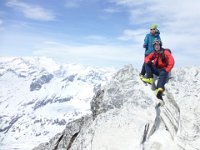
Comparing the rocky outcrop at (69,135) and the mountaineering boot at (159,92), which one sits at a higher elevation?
the mountaineering boot at (159,92)

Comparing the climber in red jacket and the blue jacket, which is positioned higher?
the blue jacket

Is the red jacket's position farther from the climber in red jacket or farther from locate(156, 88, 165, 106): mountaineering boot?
locate(156, 88, 165, 106): mountaineering boot

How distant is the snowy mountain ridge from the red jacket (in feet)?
4.42

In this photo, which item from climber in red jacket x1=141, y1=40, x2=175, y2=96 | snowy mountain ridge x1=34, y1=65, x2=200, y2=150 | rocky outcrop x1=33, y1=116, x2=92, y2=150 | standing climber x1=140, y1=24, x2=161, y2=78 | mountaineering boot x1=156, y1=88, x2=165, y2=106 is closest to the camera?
snowy mountain ridge x1=34, y1=65, x2=200, y2=150

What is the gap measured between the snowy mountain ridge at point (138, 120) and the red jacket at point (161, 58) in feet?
4.42

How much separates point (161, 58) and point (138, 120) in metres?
4.76

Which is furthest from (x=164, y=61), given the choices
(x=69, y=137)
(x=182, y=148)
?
(x=69, y=137)

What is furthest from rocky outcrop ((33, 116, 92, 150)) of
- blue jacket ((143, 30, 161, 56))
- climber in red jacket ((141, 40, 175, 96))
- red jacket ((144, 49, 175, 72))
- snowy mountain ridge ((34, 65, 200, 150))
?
blue jacket ((143, 30, 161, 56))

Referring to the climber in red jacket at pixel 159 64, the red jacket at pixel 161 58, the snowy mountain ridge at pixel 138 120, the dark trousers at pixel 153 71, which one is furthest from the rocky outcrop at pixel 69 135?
the red jacket at pixel 161 58

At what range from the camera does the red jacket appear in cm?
1798

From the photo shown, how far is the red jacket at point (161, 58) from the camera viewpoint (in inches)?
708

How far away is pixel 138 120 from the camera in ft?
49.5

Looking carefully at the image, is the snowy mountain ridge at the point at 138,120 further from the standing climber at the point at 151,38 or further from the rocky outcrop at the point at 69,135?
the rocky outcrop at the point at 69,135

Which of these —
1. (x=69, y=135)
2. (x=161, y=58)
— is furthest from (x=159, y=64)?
(x=69, y=135)
